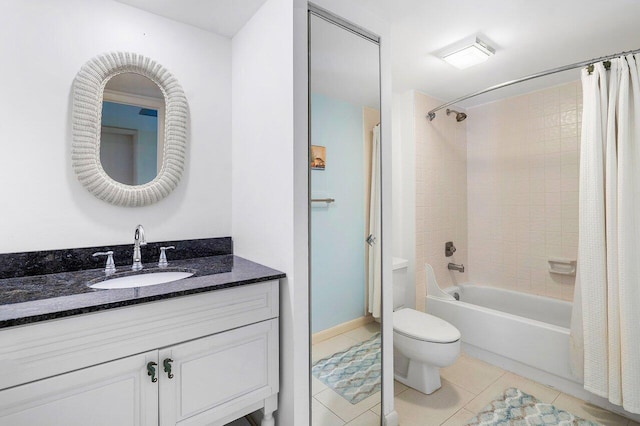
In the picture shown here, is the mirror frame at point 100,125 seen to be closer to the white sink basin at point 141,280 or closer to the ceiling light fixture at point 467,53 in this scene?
the white sink basin at point 141,280

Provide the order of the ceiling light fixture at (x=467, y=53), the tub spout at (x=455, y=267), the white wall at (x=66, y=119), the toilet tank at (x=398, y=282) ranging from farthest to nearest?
the tub spout at (x=455, y=267) < the toilet tank at (x=398, y=282) < the ceiling light fixture at (x=467, y=53) < the white wall at (x=66, y=119)

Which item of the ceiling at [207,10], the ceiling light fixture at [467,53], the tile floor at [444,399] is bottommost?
the tile floor at [444,399]

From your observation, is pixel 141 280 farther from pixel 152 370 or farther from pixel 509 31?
pixel 509 31

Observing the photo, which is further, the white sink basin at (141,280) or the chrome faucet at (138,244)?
the chrome faucet at (138,244)

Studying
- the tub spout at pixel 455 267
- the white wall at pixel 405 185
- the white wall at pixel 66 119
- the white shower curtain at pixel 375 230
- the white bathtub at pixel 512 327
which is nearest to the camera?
the white wall at pixel 66 119

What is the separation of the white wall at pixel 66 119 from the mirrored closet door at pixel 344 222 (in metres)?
0.80

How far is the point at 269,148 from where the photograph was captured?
155 centimetres

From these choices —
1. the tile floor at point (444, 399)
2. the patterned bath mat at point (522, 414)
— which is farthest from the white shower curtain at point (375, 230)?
the patterned bath mat at point (522, 414)

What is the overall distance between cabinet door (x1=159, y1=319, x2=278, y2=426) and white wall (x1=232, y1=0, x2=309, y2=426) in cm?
10

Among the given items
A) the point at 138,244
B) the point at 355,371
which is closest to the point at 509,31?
the point at 355,371

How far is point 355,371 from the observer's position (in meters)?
1.64

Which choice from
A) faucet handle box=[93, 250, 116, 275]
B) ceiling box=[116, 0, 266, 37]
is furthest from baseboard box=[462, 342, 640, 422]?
ceiling box=[116, 0, 266, 37]

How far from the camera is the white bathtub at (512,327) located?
2.11 meters

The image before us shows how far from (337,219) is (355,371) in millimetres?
837
